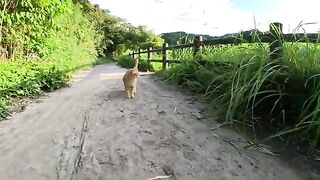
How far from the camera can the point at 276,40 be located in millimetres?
3473

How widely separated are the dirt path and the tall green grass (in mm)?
299

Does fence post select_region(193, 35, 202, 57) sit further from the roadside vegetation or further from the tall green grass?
the roadside vegetation

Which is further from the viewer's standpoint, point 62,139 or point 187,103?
point 187,103

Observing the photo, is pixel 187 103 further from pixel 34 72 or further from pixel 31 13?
pixel 31 13

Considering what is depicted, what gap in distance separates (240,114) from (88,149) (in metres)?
1.39

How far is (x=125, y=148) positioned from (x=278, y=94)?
1.41m

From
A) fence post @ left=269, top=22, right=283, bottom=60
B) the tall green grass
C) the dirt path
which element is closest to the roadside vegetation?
the dirt path

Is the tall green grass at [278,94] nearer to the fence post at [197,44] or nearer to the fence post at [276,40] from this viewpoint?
the fence post at [276,40]

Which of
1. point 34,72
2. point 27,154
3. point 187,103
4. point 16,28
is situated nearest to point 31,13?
point 16,28

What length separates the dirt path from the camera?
2.43 metres

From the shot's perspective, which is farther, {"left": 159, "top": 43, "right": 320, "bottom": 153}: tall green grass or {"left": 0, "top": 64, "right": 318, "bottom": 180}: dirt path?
{"left": 159, "top": 43, "right": 320, "bottom": 153}: tall green grass

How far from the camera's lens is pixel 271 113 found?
123 inches

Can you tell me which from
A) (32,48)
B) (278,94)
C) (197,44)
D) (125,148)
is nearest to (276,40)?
(278,94)

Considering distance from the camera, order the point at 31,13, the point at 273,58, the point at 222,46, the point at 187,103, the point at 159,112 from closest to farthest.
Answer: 1. the point at 273,58
2. the point at 159,112
3. the point at 187,103
4. the point at 222,46
5. the point at 31,13
